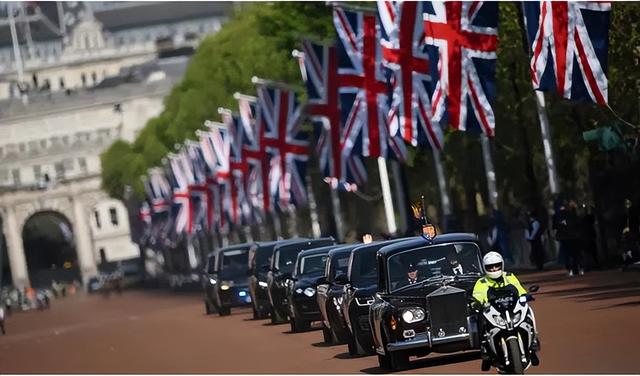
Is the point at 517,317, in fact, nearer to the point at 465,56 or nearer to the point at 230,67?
the point at 465,56

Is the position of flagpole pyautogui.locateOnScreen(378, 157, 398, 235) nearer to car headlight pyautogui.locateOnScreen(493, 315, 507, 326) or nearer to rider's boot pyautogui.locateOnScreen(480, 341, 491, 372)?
rider's boot pyautogui.locateOnScreen(480, 341, 491, 372)

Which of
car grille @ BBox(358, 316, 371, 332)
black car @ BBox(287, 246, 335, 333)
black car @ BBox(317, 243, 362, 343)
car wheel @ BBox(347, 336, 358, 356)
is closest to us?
car grille @ BBox(358, 316, 371, 332)

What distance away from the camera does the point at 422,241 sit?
27141 mm

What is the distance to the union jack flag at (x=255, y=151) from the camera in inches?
2734

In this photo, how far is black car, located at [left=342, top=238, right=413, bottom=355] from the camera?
2961 centimetres

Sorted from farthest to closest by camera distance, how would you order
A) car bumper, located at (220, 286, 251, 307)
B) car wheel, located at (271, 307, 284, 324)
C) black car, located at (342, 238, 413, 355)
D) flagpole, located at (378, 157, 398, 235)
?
flagpole, located at (378, 157, 398, 235) → car bumper, located at (220, 286, 251, 307) → car wheel, located at (271, 307, 284, 324) → black car, located at (342, 238, 413, 355)

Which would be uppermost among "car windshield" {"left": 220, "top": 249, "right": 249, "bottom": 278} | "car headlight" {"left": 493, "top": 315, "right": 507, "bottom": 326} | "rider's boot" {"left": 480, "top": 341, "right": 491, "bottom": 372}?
"car headlight" {"left": 493, "top": 315, "right": 507, "bottom": 326}

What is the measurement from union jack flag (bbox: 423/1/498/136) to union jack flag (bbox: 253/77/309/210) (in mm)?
22561

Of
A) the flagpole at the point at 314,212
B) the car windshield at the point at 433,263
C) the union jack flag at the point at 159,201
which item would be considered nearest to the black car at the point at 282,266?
the car windshield at the point at 433,263

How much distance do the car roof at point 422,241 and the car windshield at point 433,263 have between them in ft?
0.16

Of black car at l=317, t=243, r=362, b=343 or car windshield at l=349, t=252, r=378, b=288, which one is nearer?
car windshield at l=349, t=252, r=378, b=288

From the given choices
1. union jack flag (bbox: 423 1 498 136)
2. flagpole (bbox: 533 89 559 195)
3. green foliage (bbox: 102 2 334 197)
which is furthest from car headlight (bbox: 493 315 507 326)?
green foliage (bbox: 102 2 334 197)

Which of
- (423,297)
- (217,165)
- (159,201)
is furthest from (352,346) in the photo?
(159,201)

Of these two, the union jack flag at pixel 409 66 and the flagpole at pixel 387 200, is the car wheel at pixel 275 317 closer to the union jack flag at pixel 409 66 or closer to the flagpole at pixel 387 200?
the union jack flag at pixel 409 66
